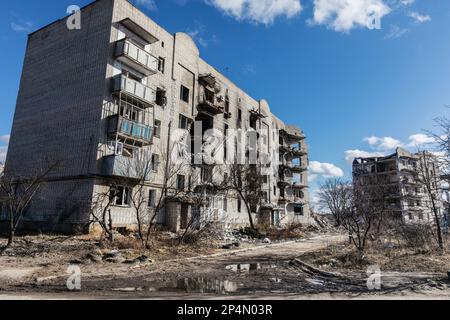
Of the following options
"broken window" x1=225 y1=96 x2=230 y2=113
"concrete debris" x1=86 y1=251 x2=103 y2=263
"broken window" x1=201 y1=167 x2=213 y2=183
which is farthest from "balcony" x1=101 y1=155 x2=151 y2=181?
"broken window" x1=225 y1=96 x2=230 y2=113

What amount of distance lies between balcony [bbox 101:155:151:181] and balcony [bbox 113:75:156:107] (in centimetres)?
487

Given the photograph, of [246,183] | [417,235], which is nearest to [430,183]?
[417,235]

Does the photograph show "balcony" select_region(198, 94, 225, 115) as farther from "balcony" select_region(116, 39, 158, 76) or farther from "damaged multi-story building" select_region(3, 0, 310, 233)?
"balcony" select_region(116, 39, 158, 76)

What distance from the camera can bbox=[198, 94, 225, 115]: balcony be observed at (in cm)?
3192

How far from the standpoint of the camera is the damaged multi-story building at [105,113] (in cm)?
2098

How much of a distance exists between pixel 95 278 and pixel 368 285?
27.6 ft

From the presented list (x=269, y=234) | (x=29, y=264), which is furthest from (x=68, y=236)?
(x=269, y=234)

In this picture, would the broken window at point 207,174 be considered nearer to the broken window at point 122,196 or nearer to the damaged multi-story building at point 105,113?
the damaged multi-story building at point 105,113

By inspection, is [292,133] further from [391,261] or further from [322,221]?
[391,261]

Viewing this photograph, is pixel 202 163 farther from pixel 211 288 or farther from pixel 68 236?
pixel 211 288

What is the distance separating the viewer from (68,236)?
1822 cm

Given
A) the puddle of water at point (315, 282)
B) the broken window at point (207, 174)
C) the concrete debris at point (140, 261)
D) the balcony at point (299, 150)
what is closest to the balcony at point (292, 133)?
the balcony at point (299, 150)

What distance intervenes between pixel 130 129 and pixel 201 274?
1408cm

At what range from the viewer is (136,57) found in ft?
76.4
